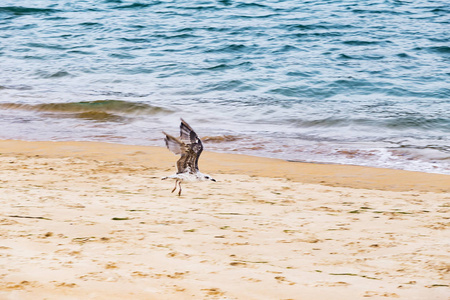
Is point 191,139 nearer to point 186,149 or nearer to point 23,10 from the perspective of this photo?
point 186,149

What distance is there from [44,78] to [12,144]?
626 centimetres

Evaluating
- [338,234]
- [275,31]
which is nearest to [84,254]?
[338,234]

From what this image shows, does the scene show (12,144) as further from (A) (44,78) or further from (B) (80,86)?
(A) (44,78)

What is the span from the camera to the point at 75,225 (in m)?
4.88

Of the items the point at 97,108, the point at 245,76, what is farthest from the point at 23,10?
the point at 97,108

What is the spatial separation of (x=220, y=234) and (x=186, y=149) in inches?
29.0

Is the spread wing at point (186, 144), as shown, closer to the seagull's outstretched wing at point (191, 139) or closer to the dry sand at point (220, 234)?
the seagull's outstretched wing at point (191, 139)

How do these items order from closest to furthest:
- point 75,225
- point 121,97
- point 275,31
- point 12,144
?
point 75,225 < point 12,144 < point 121,97 < point 275,31

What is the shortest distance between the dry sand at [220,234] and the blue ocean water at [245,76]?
2189mm

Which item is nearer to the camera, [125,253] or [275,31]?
[125,253]

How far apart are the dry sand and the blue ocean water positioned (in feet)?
7.18

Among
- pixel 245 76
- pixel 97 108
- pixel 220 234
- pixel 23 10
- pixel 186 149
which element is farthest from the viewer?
pixel 23 10

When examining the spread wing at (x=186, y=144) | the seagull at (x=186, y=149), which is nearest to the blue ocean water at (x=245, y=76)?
the seagull at (x=186, y=149)

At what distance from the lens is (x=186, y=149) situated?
4.96m
